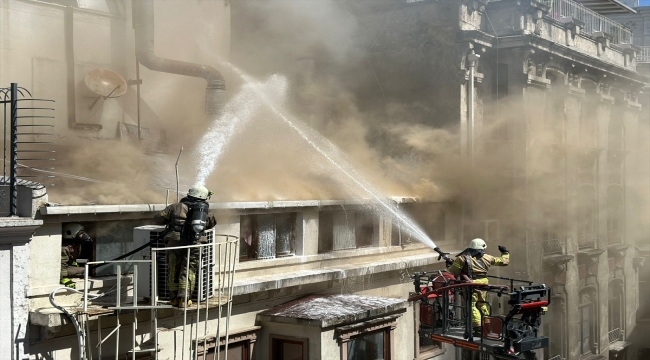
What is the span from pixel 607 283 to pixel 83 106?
60.6 feet

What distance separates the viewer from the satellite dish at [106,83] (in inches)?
642

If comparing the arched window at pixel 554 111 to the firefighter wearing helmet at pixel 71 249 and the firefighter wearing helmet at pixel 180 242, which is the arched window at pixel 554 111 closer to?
the firefighter wearing helmet at pixel 180 242

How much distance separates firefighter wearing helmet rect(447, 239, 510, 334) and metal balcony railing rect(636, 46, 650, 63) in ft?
67.1

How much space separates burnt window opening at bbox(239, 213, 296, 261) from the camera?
12.4m

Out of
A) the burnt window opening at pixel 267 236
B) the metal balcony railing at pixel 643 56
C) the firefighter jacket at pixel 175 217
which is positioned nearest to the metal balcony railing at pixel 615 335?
the metal balcony railing at pixel 643 56

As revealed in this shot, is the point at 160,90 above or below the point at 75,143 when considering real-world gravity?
above

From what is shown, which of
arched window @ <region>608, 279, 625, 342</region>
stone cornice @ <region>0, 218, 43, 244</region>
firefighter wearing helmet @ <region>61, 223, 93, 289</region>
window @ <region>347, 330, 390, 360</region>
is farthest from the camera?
arched window @ <region>608, 279, 625, 342</region>

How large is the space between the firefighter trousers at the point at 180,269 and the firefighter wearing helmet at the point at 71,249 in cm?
127

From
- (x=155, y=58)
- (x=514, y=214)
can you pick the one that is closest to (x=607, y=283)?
(x=514, y=214)

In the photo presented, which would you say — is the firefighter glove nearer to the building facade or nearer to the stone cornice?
the building facade

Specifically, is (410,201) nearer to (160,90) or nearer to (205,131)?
(205,131)

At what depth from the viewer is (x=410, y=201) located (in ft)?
52.9

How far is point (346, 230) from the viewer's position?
1455cm

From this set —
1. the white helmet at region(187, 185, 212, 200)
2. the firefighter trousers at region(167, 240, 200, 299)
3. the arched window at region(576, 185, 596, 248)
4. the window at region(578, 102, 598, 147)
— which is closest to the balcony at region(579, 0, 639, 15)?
the window at region(578, 102, 598, 147)
